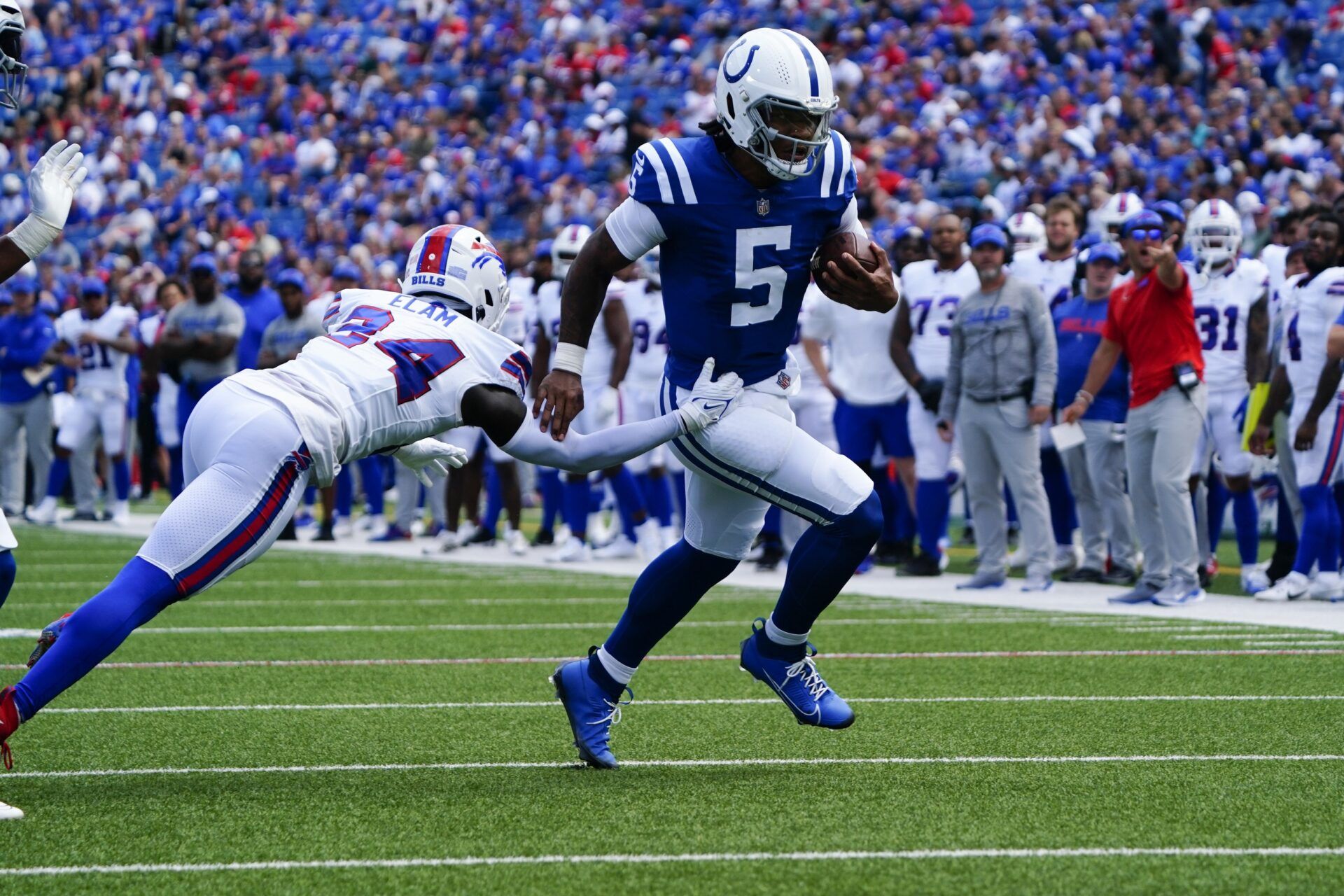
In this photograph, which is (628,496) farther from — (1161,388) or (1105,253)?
(1161,388)

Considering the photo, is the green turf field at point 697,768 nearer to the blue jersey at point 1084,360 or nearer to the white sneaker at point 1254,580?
the white sneaker at point 1254,580

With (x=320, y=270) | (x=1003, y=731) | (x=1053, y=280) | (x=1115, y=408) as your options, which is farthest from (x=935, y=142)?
A: (x=1003, y=731)

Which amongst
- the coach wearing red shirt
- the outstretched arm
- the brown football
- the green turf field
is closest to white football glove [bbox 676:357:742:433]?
the outstretched arm

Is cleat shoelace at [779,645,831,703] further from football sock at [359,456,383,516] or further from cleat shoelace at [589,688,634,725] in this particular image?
football sock at [359,456,383,516]

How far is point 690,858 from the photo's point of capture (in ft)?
12.2

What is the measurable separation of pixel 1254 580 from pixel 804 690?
549cm

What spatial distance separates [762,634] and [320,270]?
15904 mm

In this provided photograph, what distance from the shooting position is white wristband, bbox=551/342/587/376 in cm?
473

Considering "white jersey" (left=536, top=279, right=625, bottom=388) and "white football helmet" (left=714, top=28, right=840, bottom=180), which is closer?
"white football helmet" (left=714, top=28, right=840, bottom=180)

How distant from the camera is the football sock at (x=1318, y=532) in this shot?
8891mm

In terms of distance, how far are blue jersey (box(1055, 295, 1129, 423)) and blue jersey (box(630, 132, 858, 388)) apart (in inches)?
210

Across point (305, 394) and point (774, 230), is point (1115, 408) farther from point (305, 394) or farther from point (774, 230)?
point (305, 394)

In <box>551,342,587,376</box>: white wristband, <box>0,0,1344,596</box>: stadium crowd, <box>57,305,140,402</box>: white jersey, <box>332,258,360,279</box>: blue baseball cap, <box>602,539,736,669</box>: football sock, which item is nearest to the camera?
<box>551,342,587,376</box>: white wristband

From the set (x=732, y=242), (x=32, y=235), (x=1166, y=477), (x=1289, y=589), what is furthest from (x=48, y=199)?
(x=1289, y=589)
